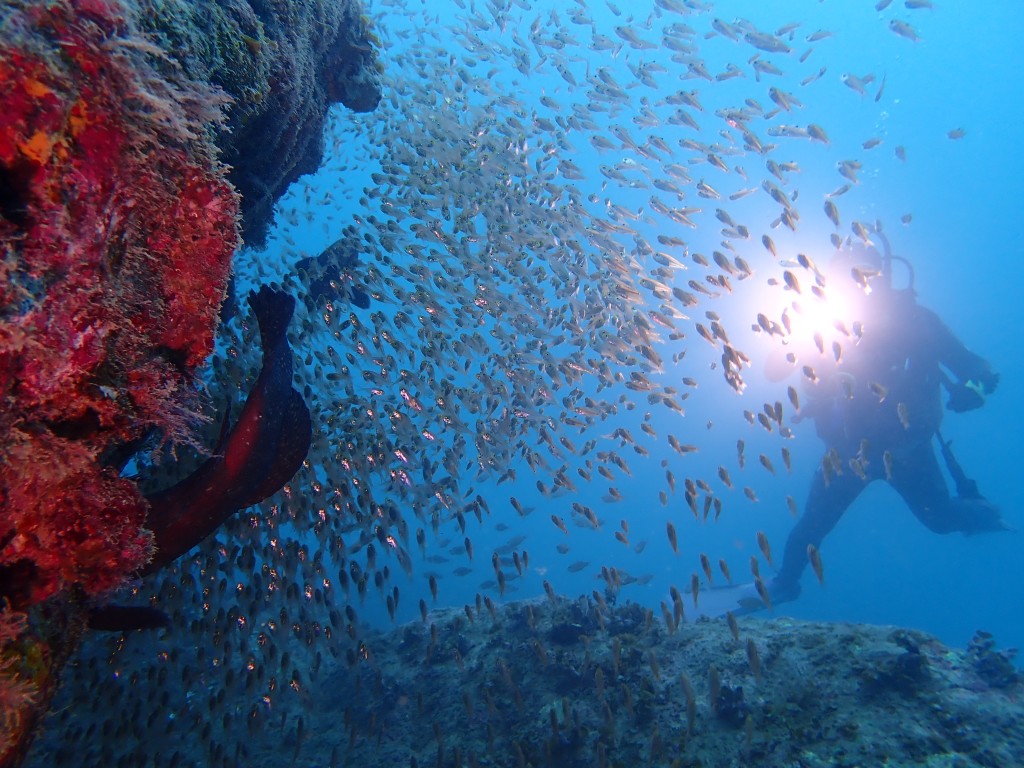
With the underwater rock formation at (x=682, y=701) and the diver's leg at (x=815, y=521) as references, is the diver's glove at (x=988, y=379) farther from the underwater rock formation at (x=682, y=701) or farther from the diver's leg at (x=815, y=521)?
the underwater rock formation at (x=682, y=701)

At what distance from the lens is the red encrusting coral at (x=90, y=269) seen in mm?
1823

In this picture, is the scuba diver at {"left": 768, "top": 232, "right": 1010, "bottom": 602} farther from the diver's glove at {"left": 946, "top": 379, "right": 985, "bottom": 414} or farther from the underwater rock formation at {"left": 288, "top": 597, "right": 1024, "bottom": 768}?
the underwater rock formation at {"left": 288, "top": 597, "right": 1024, "bottom": 768}

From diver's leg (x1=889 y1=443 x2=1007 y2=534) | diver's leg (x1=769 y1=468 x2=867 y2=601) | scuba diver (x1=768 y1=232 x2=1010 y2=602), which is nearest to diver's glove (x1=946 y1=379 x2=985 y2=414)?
scuba diver (x1=768 y1=232 x2=1010 y2=602)

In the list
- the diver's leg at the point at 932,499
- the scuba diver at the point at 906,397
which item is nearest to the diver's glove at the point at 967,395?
the scuba diver at the point at 906,397

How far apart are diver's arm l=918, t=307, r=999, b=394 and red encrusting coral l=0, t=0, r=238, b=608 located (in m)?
17.1

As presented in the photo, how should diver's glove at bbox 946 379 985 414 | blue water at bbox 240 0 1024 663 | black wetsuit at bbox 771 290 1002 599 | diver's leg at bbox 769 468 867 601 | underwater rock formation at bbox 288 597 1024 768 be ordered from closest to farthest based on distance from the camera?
1. underwater rock formation at bbox 288 597 1024 768
2. diver's glove at bbox 946 379 985 414
3. black wetsuit at bbox 771 290 1002 599
4. diver's leg at bbox 769 468 867 601
5. blue water at bbox 240 0 1024 663

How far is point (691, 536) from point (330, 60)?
109 meters

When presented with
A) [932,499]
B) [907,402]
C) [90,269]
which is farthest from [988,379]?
[90,269]

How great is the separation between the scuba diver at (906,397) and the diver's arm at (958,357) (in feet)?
0.07

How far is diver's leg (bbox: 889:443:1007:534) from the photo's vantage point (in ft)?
45.5

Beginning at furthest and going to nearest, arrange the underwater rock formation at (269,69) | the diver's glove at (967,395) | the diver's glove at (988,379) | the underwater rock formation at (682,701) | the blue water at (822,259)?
1. the blue water at (822,259)
2. the diver's glove at (967,395)
3. the diver's glove at (988,379)
4. the underwater rock formation at (682,701)
5. the underwater rock formation at (269,69)

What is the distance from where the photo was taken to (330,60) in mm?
7258

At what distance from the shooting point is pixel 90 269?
6.72ft

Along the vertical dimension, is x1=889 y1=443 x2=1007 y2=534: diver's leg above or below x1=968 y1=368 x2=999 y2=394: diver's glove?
below
